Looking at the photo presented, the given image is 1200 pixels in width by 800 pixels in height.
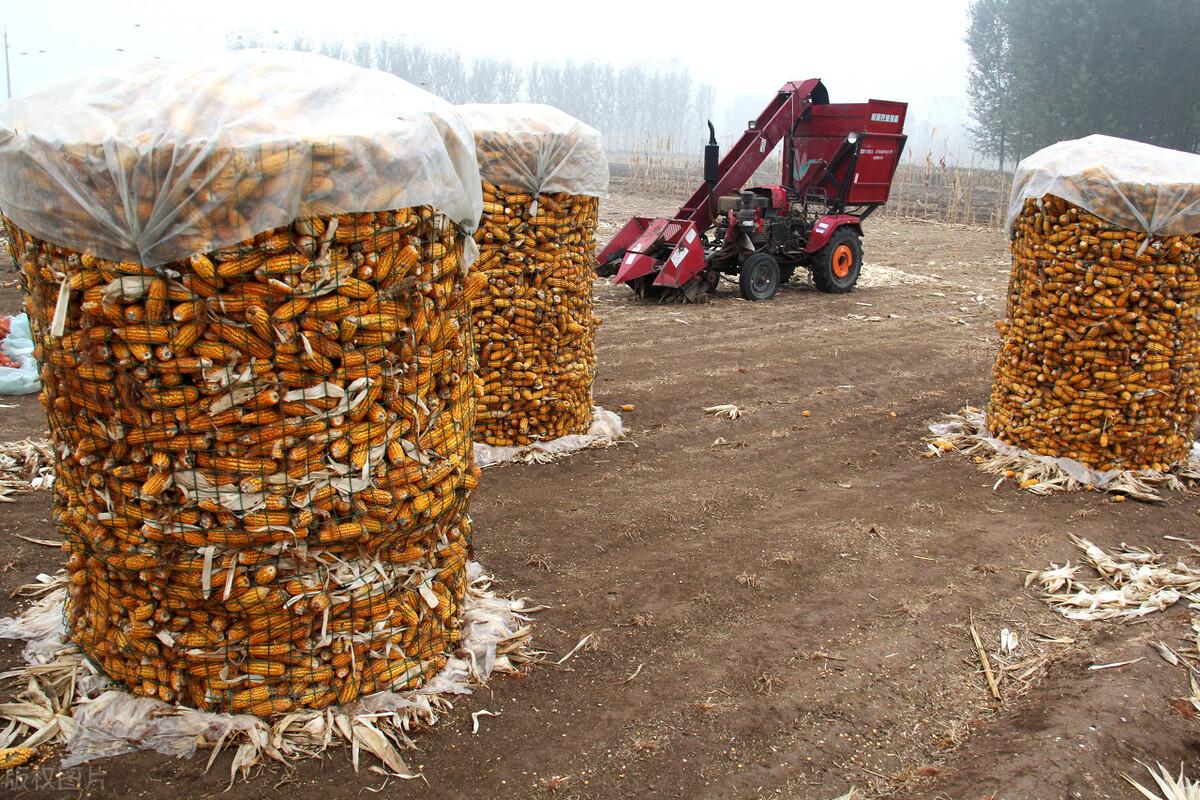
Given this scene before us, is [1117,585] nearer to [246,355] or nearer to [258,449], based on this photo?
[258,449]

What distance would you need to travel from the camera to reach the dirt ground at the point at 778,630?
3783 millimetres

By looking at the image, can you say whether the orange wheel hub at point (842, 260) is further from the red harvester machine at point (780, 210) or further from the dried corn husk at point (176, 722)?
the dried corn husk at point (176, 722)

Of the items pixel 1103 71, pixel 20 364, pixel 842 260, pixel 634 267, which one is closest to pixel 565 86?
pixel 1103 71

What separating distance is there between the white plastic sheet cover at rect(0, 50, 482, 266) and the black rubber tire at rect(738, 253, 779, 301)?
11.2 m

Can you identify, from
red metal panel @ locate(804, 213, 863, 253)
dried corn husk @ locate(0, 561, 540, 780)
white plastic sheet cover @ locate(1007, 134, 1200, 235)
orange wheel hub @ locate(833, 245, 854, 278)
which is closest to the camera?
dried corn husk @ locate(0, 561, 540, 780)

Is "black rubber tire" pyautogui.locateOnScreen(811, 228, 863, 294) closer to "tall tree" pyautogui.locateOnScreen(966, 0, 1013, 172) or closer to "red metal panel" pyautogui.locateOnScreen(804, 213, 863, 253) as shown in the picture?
"red metal panel" pyautogui.locateOnScreen(804, 213, 863, 253)

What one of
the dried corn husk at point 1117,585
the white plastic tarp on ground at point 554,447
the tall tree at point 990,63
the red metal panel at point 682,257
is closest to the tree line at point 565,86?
the tall tree at point 990,63

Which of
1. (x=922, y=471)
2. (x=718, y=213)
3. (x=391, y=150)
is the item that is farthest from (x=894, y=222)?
(x=391, y=150)

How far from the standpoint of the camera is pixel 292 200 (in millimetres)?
3244

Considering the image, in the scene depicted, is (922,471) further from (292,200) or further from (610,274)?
(610,274)

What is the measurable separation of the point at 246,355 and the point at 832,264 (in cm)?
1297

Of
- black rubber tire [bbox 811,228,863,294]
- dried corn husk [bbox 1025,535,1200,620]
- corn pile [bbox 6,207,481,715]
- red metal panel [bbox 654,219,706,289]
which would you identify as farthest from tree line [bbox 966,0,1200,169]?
corn pile [bbox 6,207,481,715]

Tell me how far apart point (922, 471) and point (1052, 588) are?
2.08m

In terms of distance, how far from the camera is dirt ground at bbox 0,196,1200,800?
3783 mm
